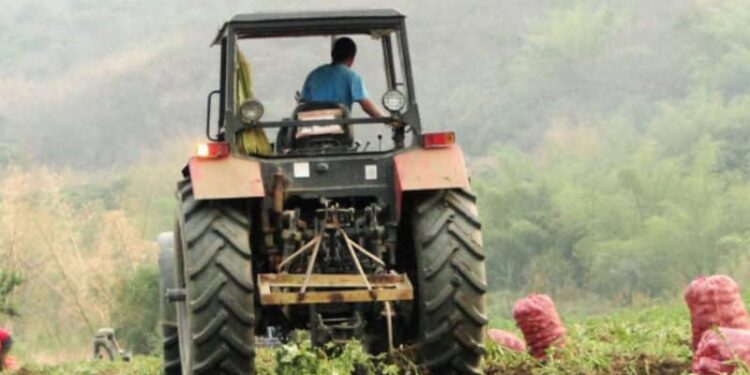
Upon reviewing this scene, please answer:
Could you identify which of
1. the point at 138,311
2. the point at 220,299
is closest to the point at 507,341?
the point at 220,299

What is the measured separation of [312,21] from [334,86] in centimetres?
45

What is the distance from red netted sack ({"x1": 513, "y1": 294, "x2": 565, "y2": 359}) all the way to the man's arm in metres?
1.57

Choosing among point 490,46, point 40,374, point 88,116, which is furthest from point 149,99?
point 40,374

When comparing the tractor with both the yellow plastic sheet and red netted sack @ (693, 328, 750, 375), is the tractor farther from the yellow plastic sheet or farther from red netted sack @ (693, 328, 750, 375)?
red netted sack @ (693, 328, 750, 375)

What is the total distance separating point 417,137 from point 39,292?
25.0 m

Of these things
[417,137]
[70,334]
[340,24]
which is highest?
[340,24]

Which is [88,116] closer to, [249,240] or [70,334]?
[70,334]

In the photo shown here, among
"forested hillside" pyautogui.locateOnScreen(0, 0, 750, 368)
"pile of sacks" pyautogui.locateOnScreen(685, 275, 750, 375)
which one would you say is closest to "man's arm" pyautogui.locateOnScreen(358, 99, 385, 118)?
"pile of sacks" pyautogui.locateOnScreen(685, 275, 750, 375)

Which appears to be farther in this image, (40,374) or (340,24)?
(40,374)

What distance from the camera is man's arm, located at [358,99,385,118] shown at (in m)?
10.7

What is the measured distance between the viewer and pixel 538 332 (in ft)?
37.2

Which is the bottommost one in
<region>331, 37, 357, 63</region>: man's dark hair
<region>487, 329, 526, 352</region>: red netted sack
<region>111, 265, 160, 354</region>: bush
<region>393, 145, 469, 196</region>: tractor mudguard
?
<region>111, 265, 160, 354</region>: bush

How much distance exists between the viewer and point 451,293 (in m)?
9.76

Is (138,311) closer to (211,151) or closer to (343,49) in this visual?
(343,49)
